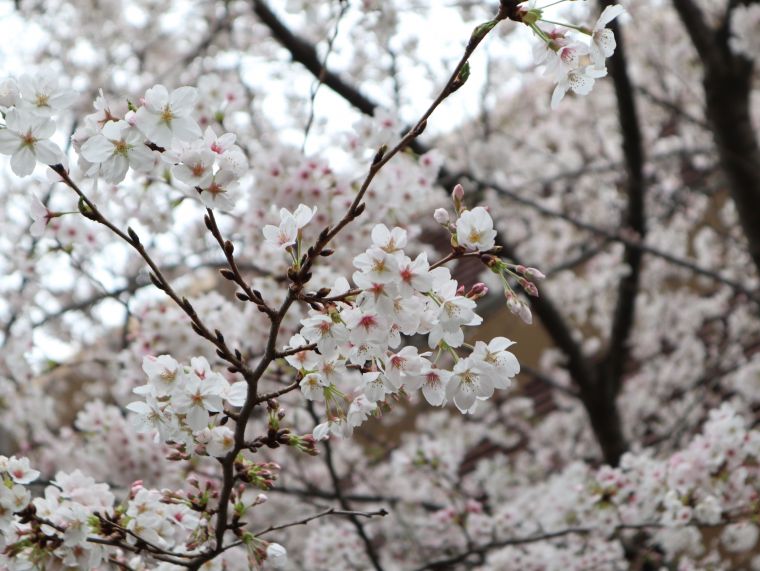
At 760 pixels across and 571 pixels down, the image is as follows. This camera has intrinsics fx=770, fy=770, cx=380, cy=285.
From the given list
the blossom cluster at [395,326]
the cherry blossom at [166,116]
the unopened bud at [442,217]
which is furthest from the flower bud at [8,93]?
the unopened bud at [442,217]

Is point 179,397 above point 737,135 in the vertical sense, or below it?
below

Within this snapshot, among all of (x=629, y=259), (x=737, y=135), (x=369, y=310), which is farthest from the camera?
(x=629, y=259)

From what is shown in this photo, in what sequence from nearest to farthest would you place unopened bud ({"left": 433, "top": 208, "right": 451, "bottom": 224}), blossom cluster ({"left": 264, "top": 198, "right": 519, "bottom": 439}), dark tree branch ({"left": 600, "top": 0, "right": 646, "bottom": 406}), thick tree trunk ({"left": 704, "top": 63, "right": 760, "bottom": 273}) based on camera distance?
blossom cluster ({"left": 264, "top": 198, "right": 519, "bottom": 439}), unopened bud ({"left": 433, "top": 208, "right": 451, "bottom": 224}), thick tree trunk ({"left": 704, "top": 63, "right": 760, "bottom": 273}), dark tree branch ({"left": 600, "top": 0, "right": 646, "bottom": 406})

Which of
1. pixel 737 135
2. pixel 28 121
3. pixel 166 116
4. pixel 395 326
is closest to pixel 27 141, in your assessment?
pixel 28 121

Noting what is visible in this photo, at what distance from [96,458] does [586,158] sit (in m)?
7.01

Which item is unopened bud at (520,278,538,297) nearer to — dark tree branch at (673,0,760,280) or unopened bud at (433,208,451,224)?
unopened bud at (433,208,451,224)

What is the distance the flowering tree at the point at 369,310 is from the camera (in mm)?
1352

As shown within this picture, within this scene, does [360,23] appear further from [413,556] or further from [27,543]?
[413,556]

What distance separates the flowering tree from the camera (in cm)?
135

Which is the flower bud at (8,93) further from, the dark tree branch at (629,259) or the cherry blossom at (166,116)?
the dark tree branch at (629,259)

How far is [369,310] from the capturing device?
1.26 metres

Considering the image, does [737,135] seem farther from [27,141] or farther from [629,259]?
[27,141]

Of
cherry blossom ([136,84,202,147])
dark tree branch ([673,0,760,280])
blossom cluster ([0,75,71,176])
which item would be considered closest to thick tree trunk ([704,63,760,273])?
dark tree branch ([673,0,760,280])

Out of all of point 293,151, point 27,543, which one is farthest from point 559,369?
point 27,543
